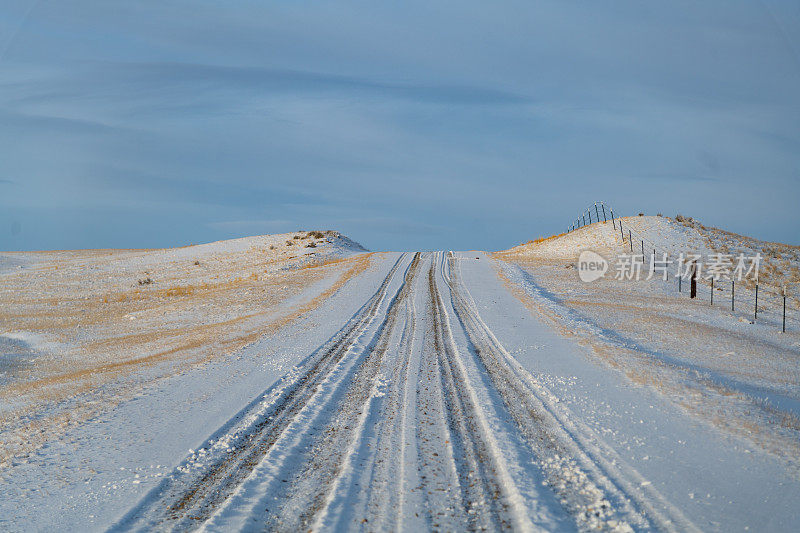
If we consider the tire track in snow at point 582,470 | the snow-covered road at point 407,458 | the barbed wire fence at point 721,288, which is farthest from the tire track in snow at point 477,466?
the barbed wire fence at point 721,288

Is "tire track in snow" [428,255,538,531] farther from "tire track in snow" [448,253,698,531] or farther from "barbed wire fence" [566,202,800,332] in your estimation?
"barbed wire fence" [566,202,800,332]

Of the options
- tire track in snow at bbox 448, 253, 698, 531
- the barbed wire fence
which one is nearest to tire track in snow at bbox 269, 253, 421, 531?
tire track in snow at bbox 448, 253, 698, 531

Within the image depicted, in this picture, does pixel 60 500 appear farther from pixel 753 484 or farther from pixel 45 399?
pixel 753 484

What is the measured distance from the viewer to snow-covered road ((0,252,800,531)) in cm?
487

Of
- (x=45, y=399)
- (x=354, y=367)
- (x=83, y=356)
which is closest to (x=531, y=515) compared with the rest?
(x=354, y=367)

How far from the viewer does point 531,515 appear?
15.6 feet

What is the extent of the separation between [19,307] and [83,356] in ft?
51.9

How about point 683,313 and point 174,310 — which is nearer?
point 683,313

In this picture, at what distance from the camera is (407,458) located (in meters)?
6.05

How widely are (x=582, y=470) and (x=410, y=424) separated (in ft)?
7.74

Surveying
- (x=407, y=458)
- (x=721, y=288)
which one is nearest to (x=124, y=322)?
(x=407, y=458)

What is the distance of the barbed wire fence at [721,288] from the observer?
1970 cm

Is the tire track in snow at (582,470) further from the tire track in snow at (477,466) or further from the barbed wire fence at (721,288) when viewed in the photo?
the barbed wire fence at (721,288)

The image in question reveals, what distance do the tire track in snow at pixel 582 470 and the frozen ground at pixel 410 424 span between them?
0.02 metres
